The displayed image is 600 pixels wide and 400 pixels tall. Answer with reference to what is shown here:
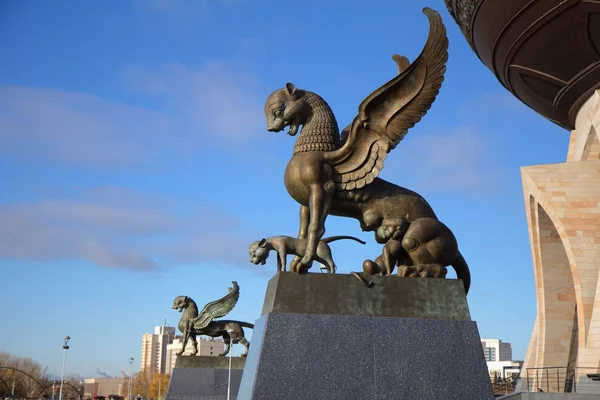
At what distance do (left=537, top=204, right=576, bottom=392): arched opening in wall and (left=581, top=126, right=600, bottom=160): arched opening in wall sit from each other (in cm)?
207

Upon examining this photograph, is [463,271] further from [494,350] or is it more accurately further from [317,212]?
[494,350]

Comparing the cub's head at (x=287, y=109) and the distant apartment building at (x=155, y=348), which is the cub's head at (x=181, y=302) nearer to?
the cub's head at (x=287, y=109)

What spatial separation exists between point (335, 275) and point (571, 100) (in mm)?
15379

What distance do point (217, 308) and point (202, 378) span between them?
6.45ft

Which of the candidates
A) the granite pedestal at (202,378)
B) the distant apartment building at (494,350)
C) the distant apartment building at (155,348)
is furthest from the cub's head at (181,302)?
the distant apartment building at (494,350)

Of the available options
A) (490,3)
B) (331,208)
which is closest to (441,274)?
(331,208)

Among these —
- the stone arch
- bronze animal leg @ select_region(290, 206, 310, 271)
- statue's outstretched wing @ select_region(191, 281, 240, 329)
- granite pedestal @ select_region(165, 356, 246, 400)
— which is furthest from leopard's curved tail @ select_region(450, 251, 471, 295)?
the stone arch

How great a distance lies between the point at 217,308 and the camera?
57.7 feet

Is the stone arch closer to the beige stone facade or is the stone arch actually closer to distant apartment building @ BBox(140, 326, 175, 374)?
the beige stone facade

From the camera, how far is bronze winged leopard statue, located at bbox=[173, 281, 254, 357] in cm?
1752

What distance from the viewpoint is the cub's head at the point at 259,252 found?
7.13m

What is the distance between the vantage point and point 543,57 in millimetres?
18141

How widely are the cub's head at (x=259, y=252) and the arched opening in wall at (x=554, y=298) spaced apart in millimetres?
15742

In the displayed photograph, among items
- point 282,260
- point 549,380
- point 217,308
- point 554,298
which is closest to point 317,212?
point 282,260
